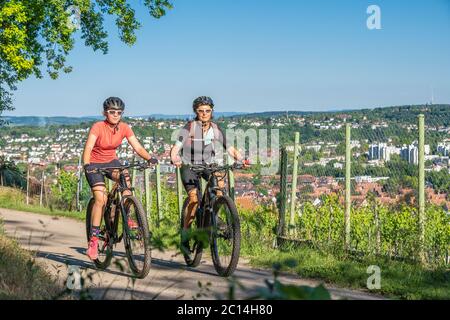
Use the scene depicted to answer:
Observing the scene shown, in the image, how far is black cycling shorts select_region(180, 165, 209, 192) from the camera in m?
9.56

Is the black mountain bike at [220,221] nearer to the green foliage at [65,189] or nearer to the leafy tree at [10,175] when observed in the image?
the green foliage at [65,189]

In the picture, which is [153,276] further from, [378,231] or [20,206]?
[20,206]

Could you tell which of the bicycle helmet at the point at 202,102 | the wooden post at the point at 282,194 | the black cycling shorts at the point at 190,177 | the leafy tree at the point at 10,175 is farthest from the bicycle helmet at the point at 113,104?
the leafy tree at the point at 10,175

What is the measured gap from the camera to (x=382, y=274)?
953 cm

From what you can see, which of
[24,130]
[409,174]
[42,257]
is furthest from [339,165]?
[24,130]

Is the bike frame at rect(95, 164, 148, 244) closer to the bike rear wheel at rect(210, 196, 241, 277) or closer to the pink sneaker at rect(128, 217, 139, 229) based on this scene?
the pink sneaker at rect(128, 217, 139, 229)

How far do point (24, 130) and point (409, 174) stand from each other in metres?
59.7

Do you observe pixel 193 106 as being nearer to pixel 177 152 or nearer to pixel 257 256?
pixel 177 152

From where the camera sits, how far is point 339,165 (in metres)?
12.4

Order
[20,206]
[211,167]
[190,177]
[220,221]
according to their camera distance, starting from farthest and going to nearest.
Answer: [20,206] → [190,177] → [211,167] → [220,221]

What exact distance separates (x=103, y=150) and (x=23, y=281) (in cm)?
324

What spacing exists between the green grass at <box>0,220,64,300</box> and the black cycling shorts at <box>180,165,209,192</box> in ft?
7.83

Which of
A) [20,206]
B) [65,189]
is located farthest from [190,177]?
[65,189]

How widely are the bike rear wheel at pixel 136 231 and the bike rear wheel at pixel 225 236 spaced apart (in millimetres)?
740
